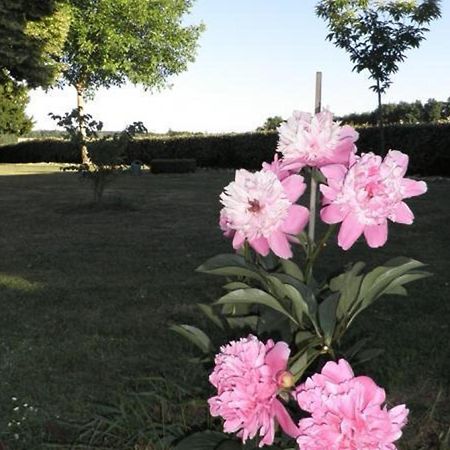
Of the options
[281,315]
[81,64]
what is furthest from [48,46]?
[281,315]

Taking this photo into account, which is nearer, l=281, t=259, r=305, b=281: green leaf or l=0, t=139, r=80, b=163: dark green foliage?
l=281, t=259, r=305, b=281: green leaf

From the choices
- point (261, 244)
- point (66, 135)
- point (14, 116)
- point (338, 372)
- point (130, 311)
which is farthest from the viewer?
point (14, 116)

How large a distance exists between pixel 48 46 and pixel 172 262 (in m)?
19.0

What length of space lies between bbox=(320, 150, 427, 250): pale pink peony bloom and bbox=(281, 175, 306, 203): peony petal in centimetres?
8

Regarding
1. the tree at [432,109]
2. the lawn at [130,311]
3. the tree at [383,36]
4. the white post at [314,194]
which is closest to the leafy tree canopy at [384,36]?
the tree at [383,36]

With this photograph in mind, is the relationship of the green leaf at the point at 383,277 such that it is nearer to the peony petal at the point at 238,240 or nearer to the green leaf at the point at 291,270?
the green leaf at the point at 291,270

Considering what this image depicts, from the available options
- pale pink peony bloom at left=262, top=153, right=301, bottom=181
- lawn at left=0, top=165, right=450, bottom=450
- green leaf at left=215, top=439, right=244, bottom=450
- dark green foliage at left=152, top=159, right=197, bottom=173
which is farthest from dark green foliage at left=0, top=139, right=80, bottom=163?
pale pink peony bloom at left=262, top=153, right=301, bottom=181

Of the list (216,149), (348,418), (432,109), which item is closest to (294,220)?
(348,418)

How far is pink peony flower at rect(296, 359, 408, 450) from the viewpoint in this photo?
1446 mm

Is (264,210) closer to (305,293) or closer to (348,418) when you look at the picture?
(305,293)

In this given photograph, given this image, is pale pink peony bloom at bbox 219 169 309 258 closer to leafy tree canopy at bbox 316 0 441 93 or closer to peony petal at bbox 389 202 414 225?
peony petal at bbox 389 202 414 225

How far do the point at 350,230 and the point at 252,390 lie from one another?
0.47 metres

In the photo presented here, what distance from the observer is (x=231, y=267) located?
1.98m

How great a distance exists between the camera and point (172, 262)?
7.88 m
